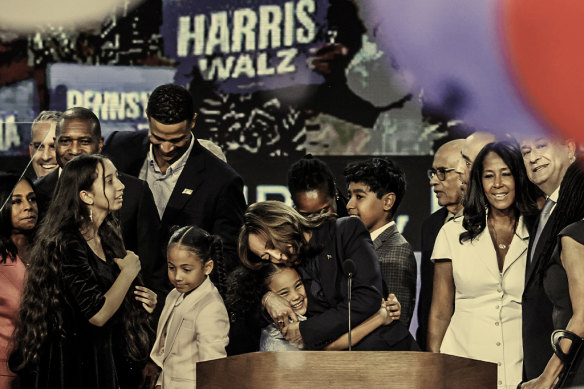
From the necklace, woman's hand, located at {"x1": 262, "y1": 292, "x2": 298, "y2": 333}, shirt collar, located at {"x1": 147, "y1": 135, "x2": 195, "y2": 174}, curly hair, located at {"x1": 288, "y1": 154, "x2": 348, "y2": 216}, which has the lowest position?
woman's hand, located at {"x1": 262, "y1": 292, "x2": 298, "y2": 333}

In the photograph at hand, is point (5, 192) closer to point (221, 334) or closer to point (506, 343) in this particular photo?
point (221, 334)

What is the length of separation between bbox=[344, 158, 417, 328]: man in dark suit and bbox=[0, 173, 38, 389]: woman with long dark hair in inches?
Result: 56.0

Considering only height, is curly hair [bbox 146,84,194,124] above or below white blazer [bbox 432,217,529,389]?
above

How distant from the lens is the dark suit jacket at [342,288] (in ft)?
12.8

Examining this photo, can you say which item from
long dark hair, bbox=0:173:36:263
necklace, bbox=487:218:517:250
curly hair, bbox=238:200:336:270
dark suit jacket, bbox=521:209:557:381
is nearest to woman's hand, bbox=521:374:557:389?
dark suit jacket, bbox=521:209:557:381

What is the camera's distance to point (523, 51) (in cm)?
643

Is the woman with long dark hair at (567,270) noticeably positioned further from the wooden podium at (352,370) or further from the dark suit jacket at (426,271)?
the dark suit jacket at (426,271)

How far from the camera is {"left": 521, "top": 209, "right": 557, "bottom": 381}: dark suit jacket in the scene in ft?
12.9

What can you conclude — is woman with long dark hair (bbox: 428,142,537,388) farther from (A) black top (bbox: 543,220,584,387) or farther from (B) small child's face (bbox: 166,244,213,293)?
(B) small child's face (bbox: 166,244,213,293)

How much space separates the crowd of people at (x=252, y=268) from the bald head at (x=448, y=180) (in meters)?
0.40


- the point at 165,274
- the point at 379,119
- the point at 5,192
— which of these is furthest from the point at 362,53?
the point at 5,192

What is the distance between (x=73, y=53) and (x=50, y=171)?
1543 mm

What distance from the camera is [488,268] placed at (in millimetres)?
4219

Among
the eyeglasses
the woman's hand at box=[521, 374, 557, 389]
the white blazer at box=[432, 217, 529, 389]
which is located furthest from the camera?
the eyeglasses
